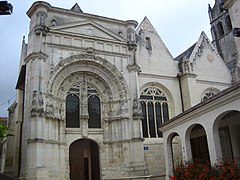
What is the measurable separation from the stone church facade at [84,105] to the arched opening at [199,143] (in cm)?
171

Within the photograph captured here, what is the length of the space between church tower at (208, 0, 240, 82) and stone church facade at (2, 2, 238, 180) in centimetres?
980

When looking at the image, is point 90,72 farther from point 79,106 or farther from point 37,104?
point 37,104

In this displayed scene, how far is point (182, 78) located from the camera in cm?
2273

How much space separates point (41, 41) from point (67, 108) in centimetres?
454

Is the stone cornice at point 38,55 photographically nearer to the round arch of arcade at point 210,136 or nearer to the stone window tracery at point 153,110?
the stone window tracery at point 153,110

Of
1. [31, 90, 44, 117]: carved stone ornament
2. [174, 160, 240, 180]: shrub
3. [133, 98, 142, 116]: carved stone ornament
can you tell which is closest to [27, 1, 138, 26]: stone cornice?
[31, 90, 44, 117]: carved stone ornament

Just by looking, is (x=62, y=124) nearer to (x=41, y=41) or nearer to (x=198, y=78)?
(x=41, y=41)

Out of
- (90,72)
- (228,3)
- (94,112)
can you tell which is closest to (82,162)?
(94,112)

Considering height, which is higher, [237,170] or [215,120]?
[215,120]

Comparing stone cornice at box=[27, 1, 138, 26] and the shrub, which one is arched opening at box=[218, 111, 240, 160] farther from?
stone cornice at box=[27, 1, 138, 26]

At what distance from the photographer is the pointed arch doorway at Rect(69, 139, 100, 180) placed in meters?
17.5

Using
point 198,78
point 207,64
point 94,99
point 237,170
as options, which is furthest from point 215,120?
point 207,64

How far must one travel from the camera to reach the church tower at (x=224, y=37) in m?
27.3

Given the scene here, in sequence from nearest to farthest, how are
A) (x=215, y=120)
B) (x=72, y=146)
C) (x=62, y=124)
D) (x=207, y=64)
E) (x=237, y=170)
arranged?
(x=237, y=170), (x=215, y=120), (x=62, y=124), (x=72, y=146), (x=207, y=64)
